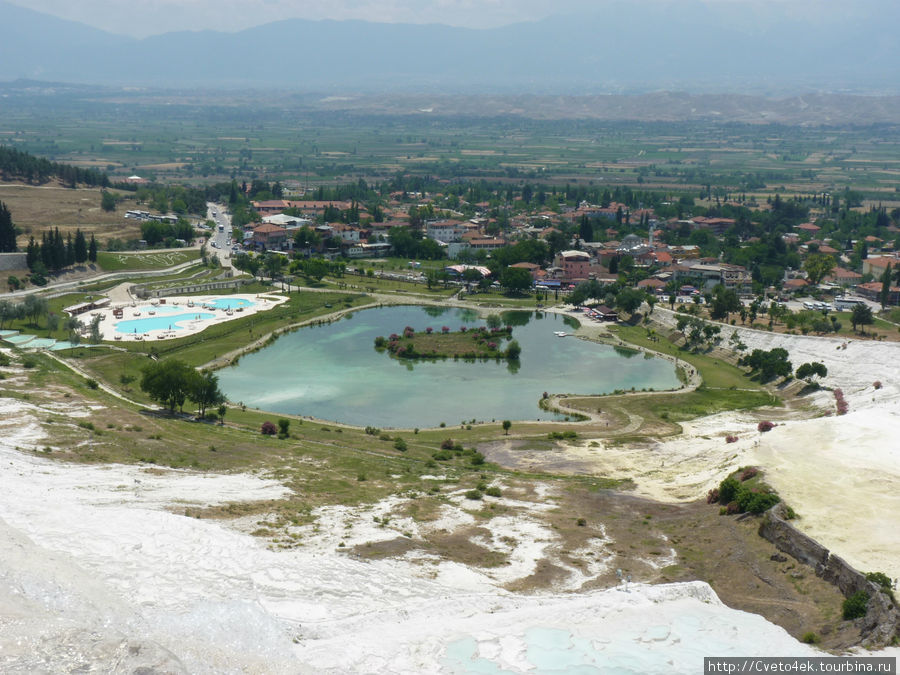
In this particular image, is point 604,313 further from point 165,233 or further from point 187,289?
point 165,233

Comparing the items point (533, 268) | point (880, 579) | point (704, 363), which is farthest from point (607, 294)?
point (880, 579)

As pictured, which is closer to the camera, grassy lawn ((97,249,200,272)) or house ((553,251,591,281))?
grassy lawn ((97,249,200,272))

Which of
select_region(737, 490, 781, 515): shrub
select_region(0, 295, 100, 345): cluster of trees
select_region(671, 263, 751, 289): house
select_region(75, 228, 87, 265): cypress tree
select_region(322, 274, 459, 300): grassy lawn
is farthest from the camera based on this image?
select_region(671, 263, 751, 289): house

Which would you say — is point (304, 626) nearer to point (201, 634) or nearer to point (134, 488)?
point (201, 634)

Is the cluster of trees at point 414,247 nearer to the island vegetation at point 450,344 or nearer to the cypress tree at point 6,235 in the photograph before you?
the island vegetation at point 450,344

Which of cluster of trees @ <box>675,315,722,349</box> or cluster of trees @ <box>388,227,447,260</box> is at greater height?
cluster of trees @ <box>388,227,447,260</box>

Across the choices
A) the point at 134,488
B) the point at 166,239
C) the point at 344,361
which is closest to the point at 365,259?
the point at 166,239

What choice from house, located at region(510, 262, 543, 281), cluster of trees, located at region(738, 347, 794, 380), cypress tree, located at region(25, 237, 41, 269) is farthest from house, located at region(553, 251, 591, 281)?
cypress tree, located at region(25, 237, 41, 269)

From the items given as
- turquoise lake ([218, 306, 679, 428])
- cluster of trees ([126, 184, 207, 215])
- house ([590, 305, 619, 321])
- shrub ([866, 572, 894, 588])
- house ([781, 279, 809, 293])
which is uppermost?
cluster of trees ([126, 184, 207, 215])

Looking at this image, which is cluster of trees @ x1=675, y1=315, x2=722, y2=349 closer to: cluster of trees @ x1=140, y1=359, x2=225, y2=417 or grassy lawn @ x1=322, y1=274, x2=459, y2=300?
grassy lawn @ x1=322, y1=274, x2=459, y2=300
